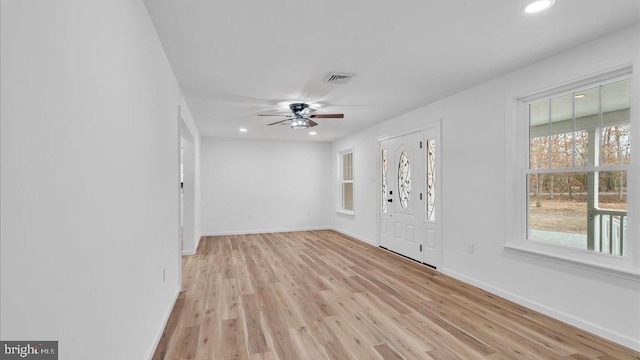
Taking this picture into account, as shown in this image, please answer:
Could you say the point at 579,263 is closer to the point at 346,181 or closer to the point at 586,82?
the point at 586,82

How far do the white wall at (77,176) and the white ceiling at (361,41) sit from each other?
562mm

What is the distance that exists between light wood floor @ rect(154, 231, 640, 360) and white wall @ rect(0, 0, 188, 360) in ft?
2.36

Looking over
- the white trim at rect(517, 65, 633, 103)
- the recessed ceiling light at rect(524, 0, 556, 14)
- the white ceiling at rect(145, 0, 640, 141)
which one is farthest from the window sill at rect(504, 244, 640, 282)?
the recessed ceiling light at rect(524, 0, 556, 14)

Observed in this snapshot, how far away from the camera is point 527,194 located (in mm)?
3242

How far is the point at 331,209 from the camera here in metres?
8.20

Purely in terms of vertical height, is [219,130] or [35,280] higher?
[219,130]

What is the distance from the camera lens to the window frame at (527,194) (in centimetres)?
232

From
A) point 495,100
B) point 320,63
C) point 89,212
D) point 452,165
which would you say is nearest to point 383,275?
point 452,165

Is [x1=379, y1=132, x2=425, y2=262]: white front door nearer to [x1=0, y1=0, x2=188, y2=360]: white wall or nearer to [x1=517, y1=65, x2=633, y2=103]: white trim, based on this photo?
[x1=517, y1=65, x2=633, y2=103]: white trim

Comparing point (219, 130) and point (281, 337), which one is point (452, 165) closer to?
point (281, 337)

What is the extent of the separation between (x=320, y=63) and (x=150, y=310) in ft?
8.43

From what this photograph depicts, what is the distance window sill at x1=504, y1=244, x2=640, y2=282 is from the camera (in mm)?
2291

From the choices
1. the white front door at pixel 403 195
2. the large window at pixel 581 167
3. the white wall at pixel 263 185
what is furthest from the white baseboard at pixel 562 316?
the white wall at pixel 263 185

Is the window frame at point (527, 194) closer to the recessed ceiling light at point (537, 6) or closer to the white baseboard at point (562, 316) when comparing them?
the white baseboard at point (562, 316)
